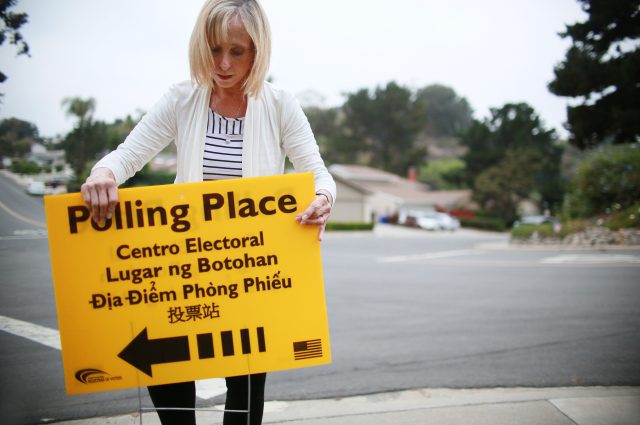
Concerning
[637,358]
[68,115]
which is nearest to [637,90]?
[637,358]

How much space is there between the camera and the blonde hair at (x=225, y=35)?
1.78 m

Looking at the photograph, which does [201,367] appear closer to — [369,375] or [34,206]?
[34,206]

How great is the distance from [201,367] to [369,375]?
2.21 m

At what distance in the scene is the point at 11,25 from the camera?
252 centimetres

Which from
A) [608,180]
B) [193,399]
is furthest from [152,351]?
[608,180]

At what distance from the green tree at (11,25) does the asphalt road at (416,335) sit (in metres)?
0.75

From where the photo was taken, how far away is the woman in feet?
5.95

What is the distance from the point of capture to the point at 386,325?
18.2 feet

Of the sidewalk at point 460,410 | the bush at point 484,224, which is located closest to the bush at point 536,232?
the sidewalk at point 460,410

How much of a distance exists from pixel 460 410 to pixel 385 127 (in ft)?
241

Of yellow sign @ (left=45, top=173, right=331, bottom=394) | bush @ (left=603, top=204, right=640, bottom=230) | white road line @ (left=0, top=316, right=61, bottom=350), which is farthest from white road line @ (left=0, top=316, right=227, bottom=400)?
bush @ (left=603, top=204, right=640, bottom=230)

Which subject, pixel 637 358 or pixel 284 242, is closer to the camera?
pixel 284 242

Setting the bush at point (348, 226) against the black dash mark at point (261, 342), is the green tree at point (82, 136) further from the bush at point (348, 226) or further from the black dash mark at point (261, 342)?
the bush at point (348, 226)

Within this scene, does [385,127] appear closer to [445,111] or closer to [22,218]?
[445,111]
